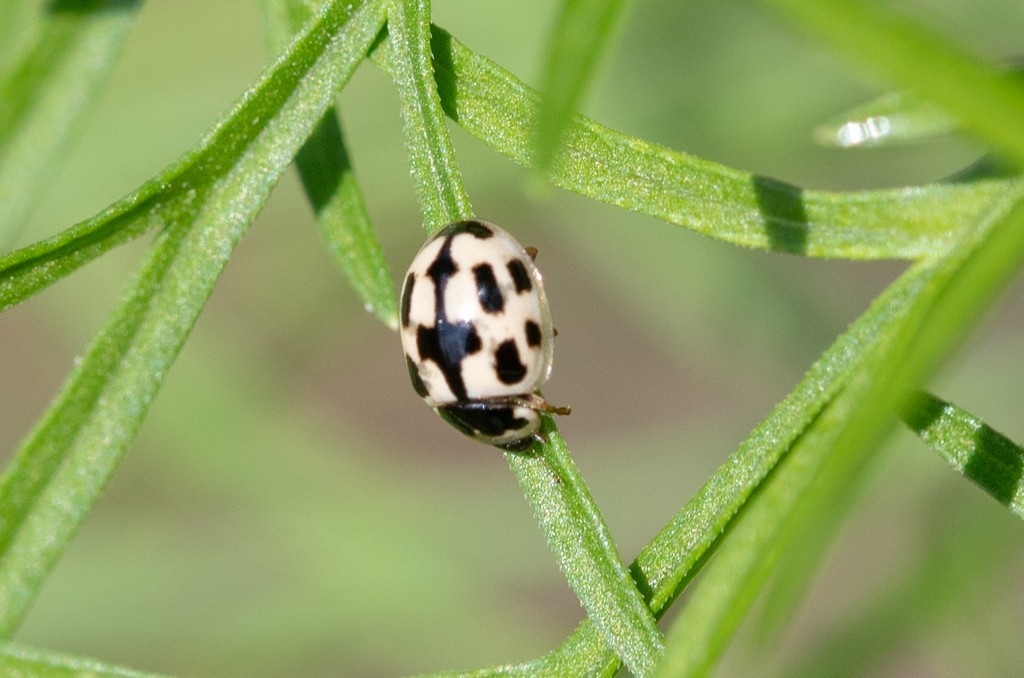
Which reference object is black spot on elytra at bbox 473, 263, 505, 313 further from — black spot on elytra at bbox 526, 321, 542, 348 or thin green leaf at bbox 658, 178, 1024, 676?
thin green leaf at bbox 658, 178, 1024, 676

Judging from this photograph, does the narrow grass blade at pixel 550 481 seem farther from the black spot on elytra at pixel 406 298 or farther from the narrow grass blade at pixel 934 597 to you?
the black spot on elytra at pixel 406 298

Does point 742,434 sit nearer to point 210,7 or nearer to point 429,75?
point 210,7

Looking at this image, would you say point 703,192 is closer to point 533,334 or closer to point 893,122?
point 893,122

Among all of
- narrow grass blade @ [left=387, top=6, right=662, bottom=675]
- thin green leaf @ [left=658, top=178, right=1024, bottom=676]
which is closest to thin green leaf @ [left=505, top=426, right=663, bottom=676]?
narrow grass blade @ [left=387, top=6, right=662, bottom=675]

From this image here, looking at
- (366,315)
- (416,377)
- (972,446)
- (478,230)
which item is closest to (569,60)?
(972,446)

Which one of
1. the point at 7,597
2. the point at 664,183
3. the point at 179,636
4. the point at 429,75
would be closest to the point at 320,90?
the point at 429,75

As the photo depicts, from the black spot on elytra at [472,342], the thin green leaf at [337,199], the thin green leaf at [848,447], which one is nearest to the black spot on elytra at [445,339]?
the black spot on elytra at [472,342]
